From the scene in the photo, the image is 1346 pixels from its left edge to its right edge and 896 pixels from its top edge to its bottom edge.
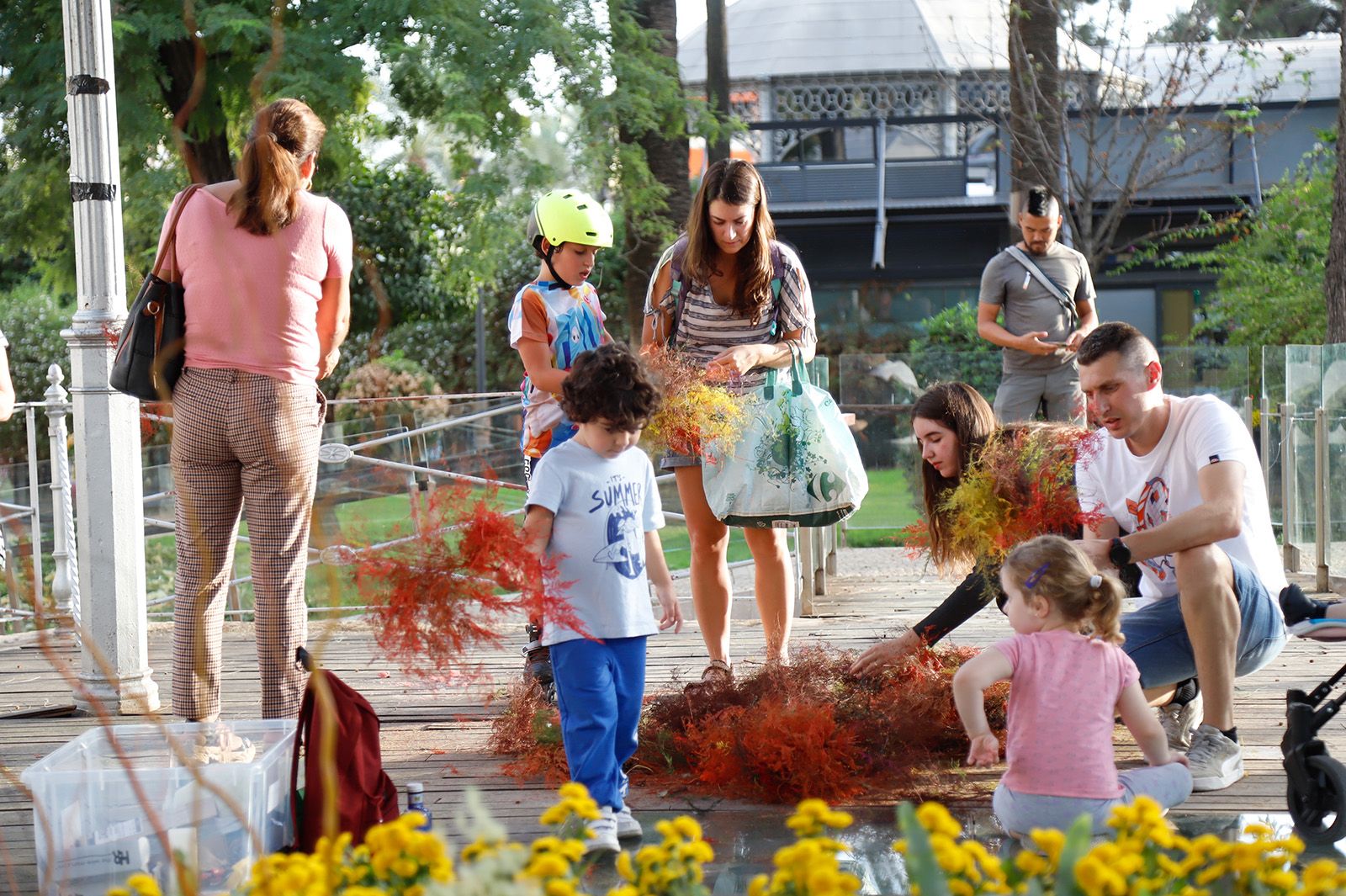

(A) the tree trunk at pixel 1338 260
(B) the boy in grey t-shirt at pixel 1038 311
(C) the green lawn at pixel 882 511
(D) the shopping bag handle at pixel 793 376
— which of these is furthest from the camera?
(A) the tree trunk at pixel 1338 260

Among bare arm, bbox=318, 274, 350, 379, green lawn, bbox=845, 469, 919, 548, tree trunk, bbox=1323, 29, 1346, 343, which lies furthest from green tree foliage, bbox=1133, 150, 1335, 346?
bare arm, bbox=318, 274, 350, 379

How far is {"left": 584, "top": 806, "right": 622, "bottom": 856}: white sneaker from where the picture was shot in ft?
9.13

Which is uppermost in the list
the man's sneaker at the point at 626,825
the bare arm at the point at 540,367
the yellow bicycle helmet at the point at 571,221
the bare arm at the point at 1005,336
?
the yellow bicycle helmet at the point at 571,221

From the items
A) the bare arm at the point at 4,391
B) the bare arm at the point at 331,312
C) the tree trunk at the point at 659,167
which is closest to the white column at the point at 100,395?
the bare arm at the point at 4,391

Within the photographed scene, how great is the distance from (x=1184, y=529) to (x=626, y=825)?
145cm

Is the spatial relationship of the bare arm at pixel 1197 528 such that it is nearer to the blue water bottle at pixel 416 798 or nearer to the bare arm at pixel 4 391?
the blue water bottle at pixel 416 798

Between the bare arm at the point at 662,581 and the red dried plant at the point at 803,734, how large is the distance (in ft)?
1.28

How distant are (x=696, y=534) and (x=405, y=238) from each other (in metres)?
12.5

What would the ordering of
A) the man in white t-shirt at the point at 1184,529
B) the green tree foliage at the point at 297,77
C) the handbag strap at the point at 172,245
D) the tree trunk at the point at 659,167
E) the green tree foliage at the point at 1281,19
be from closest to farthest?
1. the man in white t-shirt at the point at 1184,529
2. the handbag strap at the point at 172,245
3. the green tree foliage at the point at 297,77
4. the tree trunk at the point at 659,167
5. the green tree foliage at the point at 1281,19

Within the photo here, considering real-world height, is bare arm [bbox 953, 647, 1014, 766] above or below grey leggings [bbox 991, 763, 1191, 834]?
above

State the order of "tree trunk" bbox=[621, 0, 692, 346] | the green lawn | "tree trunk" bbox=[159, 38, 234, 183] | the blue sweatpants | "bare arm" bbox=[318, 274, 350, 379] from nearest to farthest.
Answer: the blue sweatpants, "bare arm" bbox=[318, 274, 350, 379], the green lawn, "tree trunk" bbox=[159, 38, 234, 183], "tree trunk" bbox=[621, 0, 692, 346]

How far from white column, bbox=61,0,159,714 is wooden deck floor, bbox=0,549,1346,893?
0.32 metres

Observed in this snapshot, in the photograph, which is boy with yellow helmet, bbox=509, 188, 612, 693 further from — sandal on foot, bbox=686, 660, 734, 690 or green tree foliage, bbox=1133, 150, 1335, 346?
green tree foliage, bbox=1133, 150, 1335, 346

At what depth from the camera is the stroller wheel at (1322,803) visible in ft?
9.32
